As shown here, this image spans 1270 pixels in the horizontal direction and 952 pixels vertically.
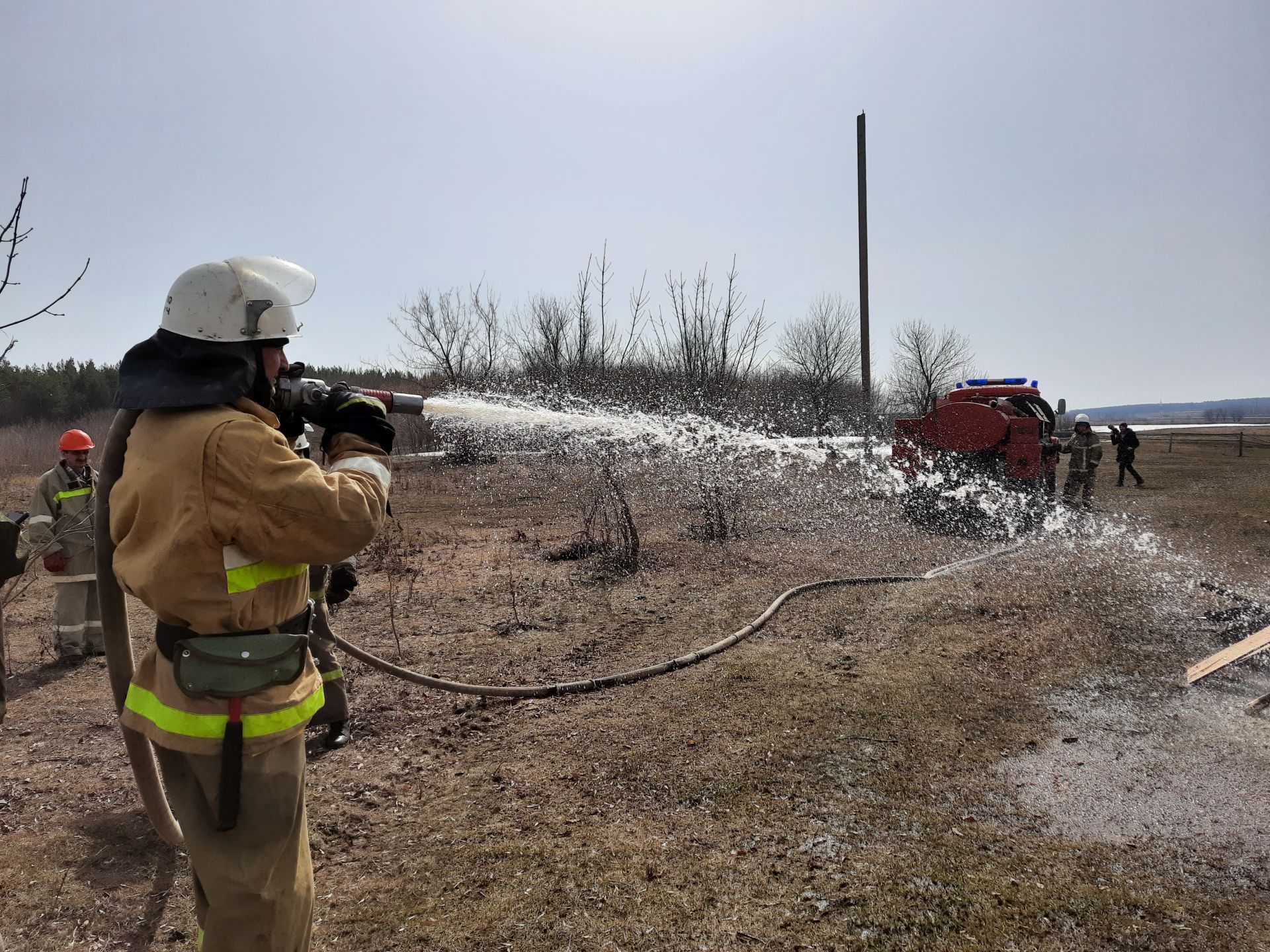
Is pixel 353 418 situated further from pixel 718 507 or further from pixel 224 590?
pixel 718 507

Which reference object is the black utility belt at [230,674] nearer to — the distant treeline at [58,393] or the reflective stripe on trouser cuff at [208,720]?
the reflective stripe on trouser cuff at [208,720]

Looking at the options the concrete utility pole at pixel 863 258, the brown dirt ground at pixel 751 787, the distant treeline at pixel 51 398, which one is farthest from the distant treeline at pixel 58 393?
the brown dirt ground at pixel 751 787

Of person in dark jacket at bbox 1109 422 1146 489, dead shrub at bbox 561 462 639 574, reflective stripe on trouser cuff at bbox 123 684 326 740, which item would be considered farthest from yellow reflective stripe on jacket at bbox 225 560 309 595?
person in dark jacket at bbox 1109 422 1146 489

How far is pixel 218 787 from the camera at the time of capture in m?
1.87

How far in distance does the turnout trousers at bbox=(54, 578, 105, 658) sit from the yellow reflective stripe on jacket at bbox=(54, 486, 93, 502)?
700 mm

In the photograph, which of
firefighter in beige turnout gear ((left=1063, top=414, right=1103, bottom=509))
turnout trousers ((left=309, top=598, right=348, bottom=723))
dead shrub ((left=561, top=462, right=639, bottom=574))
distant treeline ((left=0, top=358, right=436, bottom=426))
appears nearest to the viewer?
turnout trousers ((left=309, top=598, right=348, bottom=723))

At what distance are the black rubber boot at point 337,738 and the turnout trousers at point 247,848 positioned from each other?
8.30 feet

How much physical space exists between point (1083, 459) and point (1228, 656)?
8.99 meters

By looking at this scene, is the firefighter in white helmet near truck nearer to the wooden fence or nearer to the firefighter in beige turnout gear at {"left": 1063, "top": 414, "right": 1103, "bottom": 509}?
the firefighter in beige turnout gear at {"left": 1063, "top": 414, "right": 1103, "bottom": 509}

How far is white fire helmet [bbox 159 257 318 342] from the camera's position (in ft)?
6.61

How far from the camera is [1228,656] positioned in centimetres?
487

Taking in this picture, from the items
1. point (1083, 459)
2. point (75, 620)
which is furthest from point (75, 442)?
point (1083, 459)

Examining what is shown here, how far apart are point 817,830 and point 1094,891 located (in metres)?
1.06

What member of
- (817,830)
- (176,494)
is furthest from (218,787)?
(817,830)
